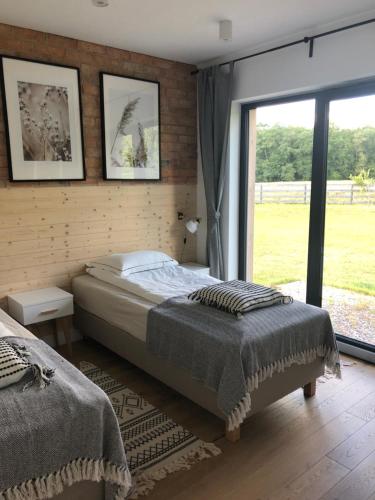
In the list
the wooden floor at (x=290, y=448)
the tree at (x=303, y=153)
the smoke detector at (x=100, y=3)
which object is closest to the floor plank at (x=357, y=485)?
the wooden floor at (x=290, y=448)

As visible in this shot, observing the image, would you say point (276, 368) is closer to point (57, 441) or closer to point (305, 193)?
point (57, 441)

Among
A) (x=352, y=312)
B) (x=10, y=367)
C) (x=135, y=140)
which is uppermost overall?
(x=135, y=140)

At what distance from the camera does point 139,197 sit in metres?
3.90

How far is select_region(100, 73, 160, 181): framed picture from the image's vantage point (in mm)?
3572

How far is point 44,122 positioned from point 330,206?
244 cm

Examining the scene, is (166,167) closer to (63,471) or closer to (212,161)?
(212,161)

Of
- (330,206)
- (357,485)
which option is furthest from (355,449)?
(330,206)

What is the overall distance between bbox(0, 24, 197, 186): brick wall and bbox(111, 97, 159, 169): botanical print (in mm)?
138

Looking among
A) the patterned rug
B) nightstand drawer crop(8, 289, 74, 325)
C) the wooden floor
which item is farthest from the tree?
the patterned rug

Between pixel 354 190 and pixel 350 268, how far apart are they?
64 cm

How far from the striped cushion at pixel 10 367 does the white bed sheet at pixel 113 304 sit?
3.53 feet

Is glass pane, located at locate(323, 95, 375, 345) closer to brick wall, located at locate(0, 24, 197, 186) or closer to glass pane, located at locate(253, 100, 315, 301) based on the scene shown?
glass pane, located at locate(253, 100, 315, 301)

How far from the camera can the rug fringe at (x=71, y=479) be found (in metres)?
1.40

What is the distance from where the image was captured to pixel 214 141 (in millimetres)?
3996
